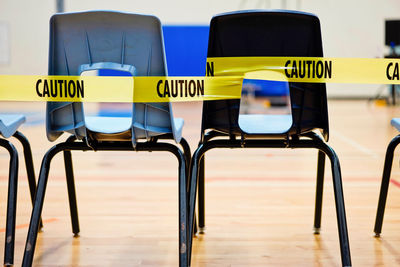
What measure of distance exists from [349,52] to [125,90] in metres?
7.93

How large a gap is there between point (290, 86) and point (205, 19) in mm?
7681

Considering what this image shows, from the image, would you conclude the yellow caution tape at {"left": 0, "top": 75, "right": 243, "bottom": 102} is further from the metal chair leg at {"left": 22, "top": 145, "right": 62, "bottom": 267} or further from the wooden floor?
the wooden floor

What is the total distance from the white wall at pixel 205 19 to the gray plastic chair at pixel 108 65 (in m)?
7.48

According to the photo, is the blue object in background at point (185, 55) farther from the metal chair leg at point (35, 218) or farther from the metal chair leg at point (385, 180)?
the metal chair leg at point (385, 180)

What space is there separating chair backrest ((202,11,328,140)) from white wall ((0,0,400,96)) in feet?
24.5

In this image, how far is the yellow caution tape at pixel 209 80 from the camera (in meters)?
1.20

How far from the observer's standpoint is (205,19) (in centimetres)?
863

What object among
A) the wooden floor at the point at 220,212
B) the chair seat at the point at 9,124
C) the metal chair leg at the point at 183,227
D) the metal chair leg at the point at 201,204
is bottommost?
the wooden floor at the point at 220,212

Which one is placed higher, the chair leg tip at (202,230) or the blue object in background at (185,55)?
the blue object in background at (185,55)

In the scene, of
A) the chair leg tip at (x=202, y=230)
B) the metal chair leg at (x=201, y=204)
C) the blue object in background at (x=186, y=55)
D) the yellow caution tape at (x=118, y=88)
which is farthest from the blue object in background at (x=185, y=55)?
the chair leg tip at (x=202, y=230)

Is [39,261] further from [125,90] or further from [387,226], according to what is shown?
[387,226]

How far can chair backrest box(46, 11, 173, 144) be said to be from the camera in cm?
116

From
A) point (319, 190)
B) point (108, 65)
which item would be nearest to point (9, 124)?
point (108, 65)

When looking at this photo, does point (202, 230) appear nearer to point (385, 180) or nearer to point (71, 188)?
point (71, 188)
